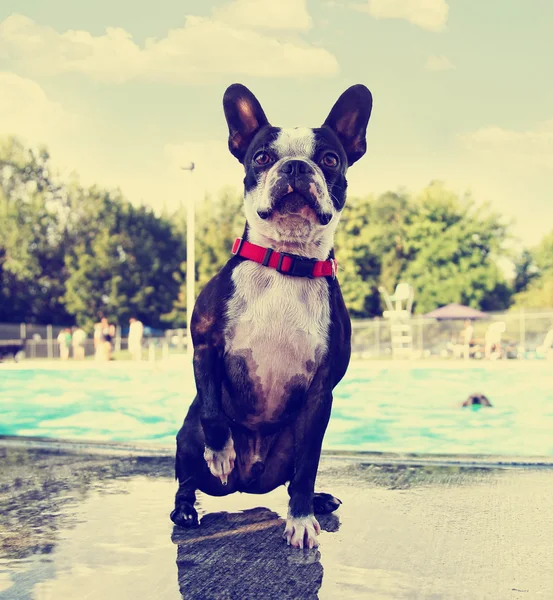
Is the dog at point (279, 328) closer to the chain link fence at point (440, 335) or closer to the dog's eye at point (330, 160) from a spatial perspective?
the dog's eye at point (330, 160)

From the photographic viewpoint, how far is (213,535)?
318cm

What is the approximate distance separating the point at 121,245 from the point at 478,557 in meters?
42.9

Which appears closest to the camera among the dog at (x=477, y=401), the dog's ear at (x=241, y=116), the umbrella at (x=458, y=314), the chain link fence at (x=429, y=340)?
the dog's ear at (x=241, y=116)

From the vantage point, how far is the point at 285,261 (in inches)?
122

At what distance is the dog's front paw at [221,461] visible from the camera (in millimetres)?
3062

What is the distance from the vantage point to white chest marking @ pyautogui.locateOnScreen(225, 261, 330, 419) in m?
3.07

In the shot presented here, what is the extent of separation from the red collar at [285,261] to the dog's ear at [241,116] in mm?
476

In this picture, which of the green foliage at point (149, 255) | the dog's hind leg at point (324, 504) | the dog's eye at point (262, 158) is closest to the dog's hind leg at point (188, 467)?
the dog's hind leg at point (324, 504)

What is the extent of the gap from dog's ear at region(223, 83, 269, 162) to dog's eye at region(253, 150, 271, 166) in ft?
0.68

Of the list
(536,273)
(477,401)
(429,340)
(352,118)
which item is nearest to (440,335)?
(429,340)

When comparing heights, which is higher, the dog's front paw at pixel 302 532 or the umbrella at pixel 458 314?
the umbrella at pixel 458 314

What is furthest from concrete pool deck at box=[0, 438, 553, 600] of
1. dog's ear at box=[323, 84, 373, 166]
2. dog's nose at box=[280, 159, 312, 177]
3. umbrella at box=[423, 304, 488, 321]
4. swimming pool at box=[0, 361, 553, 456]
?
umbrella at box=[423, 304, 488, 321]

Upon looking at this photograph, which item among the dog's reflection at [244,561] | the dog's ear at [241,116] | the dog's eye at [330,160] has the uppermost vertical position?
the dog's ear at [241,116]

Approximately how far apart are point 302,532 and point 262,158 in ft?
5.02
